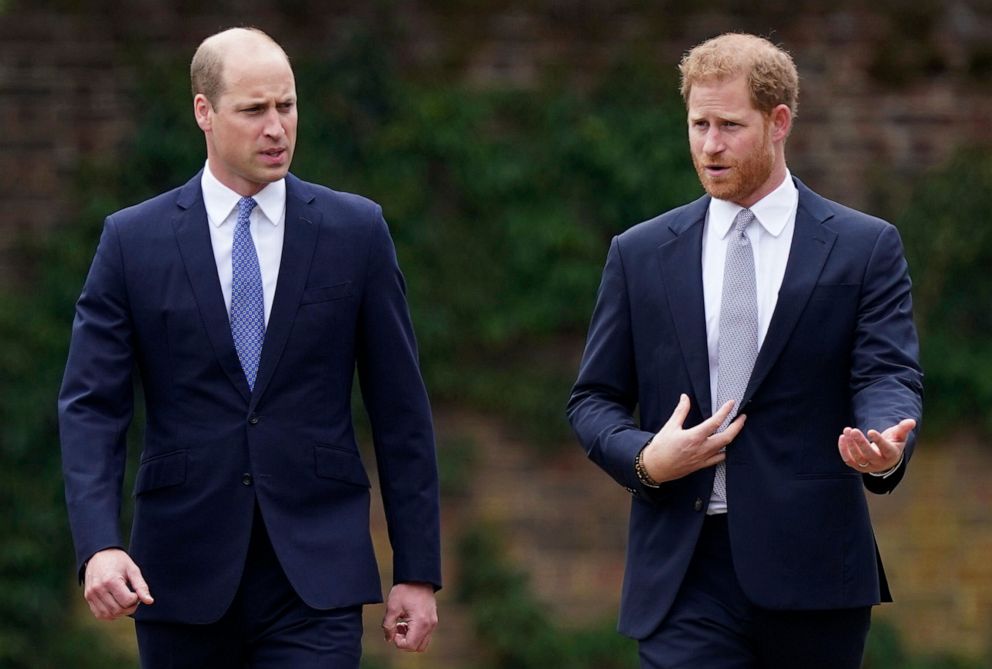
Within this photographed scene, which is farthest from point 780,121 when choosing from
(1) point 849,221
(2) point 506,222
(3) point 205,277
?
(2) point 506,222

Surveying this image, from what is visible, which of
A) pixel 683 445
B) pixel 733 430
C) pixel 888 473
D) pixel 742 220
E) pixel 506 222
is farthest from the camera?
pixel 506 222

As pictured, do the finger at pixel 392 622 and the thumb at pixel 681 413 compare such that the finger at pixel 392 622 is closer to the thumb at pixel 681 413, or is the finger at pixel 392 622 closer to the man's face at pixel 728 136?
the thumb at pixel 681 413

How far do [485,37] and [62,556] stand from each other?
3.30 metres

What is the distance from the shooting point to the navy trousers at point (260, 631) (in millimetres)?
4574

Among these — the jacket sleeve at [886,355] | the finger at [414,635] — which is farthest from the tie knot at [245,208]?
the jacket sleeve at [886,355]

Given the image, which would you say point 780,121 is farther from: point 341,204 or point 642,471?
point 341,204

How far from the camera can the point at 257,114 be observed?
4703 millimetres

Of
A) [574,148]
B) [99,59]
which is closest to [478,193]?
[574,148]

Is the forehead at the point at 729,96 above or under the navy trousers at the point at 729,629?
above

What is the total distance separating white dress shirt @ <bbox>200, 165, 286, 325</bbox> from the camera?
4.75 metres

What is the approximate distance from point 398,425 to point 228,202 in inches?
29.1

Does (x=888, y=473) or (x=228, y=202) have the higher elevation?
(x=228, y=202)

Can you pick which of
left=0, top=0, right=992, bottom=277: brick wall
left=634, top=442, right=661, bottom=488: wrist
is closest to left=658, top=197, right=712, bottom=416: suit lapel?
left=634, top=442, right=661, bottom=488: wrist

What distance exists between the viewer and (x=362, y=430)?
905 cm
